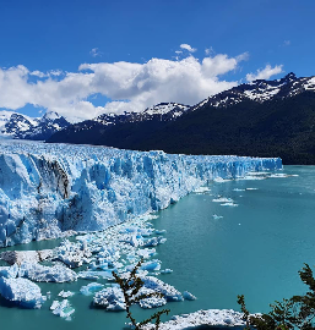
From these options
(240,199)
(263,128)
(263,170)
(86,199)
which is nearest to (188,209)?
(240,199)

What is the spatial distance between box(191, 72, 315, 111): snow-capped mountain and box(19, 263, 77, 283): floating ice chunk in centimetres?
8572

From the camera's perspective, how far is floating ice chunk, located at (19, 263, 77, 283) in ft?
30.7

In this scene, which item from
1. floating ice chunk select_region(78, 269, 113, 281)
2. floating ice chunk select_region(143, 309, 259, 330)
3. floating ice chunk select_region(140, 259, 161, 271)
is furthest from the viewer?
floating ice chunk select_region(140, 259, 161, 271)

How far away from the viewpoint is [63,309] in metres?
7.79

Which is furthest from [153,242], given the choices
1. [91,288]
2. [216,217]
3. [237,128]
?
[237,128]

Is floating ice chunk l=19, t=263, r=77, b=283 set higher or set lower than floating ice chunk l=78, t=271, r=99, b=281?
higher

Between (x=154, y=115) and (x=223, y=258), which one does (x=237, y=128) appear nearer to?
(x=154, y=115)

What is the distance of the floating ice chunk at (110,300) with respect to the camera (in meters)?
7.79

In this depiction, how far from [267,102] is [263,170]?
147ft

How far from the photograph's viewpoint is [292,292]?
29.1ft

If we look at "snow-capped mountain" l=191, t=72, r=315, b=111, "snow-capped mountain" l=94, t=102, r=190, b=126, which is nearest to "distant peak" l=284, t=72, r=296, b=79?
"snow-capped mountain" l=191, t=72, r=315, b=111

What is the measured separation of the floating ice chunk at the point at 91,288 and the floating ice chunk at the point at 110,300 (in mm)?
559

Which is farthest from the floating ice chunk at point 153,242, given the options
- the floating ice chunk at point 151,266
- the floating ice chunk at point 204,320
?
the floating ice chunk at point 204,320

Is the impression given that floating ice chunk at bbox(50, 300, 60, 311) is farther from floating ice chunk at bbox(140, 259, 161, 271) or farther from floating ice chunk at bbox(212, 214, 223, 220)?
floating ice chunk at bbox(212, 214, 223, 220)
